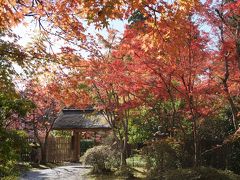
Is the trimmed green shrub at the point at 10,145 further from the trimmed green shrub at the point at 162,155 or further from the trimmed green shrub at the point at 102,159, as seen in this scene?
the trimmed green shrub at the point at 102,159

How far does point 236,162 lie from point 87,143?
17231 mm

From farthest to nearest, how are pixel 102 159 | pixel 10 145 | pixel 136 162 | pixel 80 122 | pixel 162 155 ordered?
pixel 80 122 < pixel 136 162 < pixel 102 159 < pixel 162 155 < pixel 10 145

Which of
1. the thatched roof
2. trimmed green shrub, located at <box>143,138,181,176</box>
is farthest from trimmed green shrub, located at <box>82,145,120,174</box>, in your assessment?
the thatched roof

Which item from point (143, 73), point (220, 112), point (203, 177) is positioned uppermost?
point (143, 73)

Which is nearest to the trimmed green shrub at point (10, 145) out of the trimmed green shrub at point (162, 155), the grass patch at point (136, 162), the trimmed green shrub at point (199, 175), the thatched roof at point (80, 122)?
the trimmed green shrub at point (199, 175)

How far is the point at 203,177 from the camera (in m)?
10.1

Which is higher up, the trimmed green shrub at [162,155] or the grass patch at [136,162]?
the trimmed green shrub at [162,155]

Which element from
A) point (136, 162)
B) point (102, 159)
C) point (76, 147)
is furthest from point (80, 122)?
point (102, 159)

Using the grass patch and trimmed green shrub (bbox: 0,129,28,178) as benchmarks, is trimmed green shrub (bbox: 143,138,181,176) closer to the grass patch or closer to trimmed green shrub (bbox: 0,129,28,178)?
the grass patch

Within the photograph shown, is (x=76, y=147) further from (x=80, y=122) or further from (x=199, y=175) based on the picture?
(x=199, y=175)

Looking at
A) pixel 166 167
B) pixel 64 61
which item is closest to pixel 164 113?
pixel 166 167

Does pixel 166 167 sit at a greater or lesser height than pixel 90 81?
lesser

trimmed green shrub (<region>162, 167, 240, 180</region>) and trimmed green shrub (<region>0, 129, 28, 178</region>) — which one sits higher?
trimmed green shrub (<region>0, 129, 28, 178</region>)

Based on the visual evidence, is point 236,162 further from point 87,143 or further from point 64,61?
point 87,143
